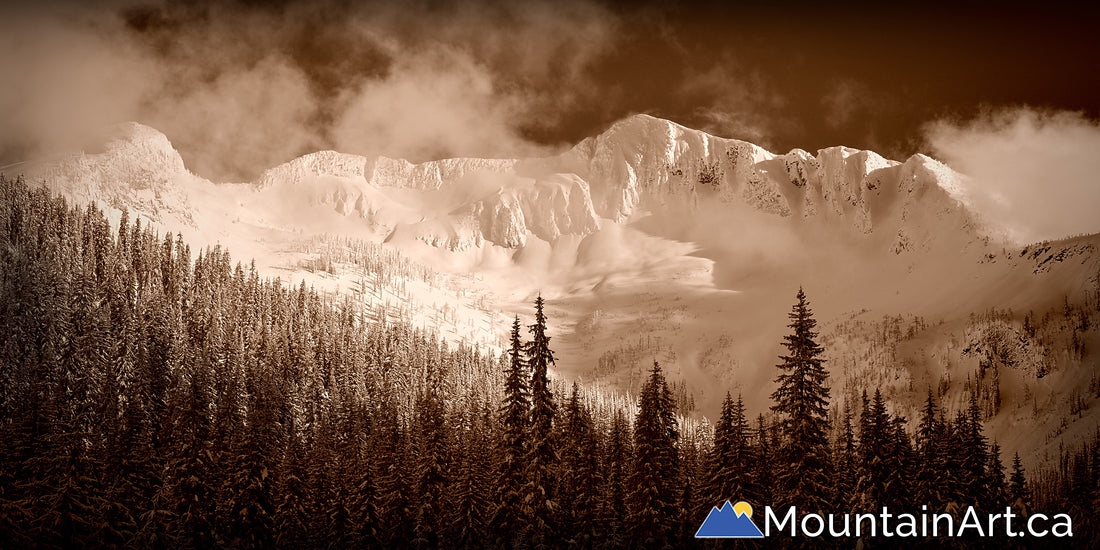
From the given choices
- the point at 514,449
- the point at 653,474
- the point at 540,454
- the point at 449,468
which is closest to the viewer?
the point at 540,454

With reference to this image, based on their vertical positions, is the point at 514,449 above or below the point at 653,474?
above

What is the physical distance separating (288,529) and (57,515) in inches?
827

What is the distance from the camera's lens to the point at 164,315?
142 meters

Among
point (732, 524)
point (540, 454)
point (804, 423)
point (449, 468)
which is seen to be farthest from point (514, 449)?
point (449, 468)

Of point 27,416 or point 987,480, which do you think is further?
point 27,416

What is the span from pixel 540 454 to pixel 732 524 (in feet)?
43.3

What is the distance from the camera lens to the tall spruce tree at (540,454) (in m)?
52.7

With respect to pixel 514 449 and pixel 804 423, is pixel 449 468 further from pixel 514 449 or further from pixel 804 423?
pixel 804 423

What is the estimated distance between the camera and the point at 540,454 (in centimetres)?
5331

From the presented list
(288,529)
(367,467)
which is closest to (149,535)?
(288,529)

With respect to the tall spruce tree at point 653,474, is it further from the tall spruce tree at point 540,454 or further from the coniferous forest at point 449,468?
the tall spruce tree at point 540,454

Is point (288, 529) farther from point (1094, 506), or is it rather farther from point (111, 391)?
point (1094, 506)

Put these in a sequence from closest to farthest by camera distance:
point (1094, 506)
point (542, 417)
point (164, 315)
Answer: point (542, 417)
point (1094, 506)
point (164, 315)

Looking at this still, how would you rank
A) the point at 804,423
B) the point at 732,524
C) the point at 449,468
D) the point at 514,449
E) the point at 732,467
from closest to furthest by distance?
the point at 804,423 < the point at 514,449 < the point at 732,524 < the point at 732,467 < the point at 449,468
